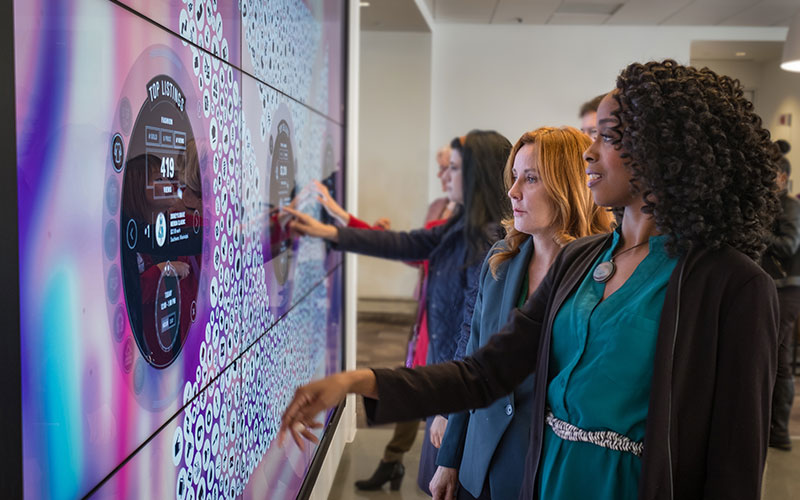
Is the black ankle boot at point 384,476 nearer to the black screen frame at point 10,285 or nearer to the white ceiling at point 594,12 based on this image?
the black screen frame at point 10,285

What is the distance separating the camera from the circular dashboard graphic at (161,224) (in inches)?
43.6

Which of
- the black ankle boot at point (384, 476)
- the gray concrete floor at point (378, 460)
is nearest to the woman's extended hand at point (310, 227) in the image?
the gray concrete floor at point (378, 460)

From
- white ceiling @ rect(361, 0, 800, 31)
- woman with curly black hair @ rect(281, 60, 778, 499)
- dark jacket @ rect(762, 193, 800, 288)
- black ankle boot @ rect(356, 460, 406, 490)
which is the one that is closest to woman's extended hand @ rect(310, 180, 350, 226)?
black ankle boot @ rect(356, 460, 406, 490)

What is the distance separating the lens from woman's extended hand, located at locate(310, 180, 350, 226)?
2.76 m

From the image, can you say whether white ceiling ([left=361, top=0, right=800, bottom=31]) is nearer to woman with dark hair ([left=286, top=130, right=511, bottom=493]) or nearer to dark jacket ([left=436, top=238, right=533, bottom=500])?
woman with dark hair ([left=286, top=130, right=511, bottom=493])

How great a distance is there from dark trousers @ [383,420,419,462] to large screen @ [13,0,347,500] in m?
0.69

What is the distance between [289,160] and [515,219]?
1.07m

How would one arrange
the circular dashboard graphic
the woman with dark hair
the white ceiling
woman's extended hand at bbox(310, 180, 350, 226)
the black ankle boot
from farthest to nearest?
1. the white ceiling
2. woman's extended hand at bbox(310, 180, 350, 226)
3. the black ankle boot
4. the woman with dark hair
5. the circular dashboard graphic

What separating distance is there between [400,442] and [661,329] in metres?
2.11

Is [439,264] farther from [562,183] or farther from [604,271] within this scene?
[604,271]

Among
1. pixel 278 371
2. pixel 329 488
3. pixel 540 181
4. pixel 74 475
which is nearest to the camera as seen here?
pixel 74 475

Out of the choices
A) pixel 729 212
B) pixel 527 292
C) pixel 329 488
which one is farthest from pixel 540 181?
pixel 329 488

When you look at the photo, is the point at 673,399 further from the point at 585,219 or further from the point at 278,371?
the point at 278,371

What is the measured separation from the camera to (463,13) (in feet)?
22.7
